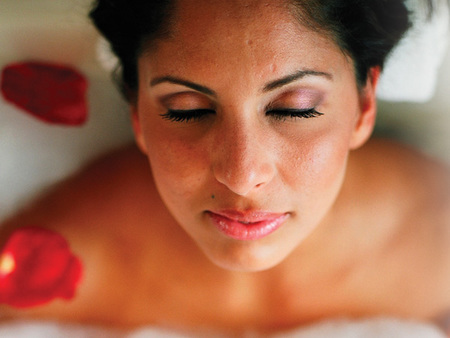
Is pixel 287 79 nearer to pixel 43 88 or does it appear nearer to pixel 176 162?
pixel 176 162

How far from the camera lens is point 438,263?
3.96 feet

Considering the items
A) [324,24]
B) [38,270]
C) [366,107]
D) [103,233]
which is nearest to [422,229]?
[366,107]

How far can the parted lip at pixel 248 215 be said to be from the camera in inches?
29.5

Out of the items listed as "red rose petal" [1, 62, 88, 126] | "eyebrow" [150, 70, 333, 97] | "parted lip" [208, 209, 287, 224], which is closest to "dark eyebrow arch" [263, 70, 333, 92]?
"eyebrow" [150, 70, 333, 97]

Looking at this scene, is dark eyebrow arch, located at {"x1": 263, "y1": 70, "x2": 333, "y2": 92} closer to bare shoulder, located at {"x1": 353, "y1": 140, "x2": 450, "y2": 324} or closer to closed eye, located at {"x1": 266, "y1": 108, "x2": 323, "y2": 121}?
closed eye, located at {"x1": 266, "y1": 108, "x2": 323, "y2": 121}

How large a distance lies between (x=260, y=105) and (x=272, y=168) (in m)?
0.10

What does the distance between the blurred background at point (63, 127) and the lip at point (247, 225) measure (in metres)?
0.64

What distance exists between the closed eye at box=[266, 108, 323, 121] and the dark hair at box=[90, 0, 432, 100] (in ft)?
0.37

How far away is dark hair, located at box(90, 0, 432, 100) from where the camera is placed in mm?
679

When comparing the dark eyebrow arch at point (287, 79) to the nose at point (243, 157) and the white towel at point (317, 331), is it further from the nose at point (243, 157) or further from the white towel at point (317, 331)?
the white towel at point (317, 331)

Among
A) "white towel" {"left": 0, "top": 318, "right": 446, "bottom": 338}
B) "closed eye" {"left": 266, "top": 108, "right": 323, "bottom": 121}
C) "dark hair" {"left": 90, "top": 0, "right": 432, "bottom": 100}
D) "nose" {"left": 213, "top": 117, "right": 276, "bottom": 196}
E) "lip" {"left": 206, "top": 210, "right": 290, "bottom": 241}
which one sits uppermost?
"dark hair" {"left": 90, "top": 0, "right": 432, "bottom": 100}

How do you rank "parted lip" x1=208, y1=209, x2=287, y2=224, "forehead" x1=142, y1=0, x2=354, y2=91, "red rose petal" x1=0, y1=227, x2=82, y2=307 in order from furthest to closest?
"red rose petal" x1=0, y1=227, x2=82, y2=307, "parted lip" x1=208, y1=209, x2=287, y2=224, "forehead" x1=142, y1=0, x2=354, y2=91

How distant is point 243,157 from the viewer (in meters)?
0.68

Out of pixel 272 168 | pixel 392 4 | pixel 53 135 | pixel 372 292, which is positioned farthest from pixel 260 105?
pixel 53 135
